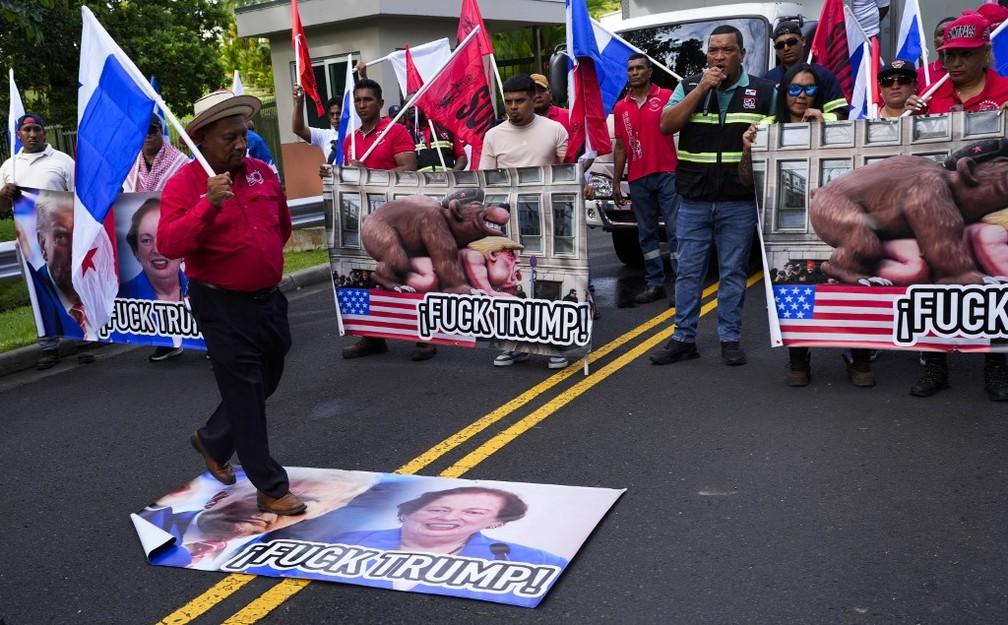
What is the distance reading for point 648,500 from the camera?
4.43m

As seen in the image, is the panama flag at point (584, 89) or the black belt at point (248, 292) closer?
the black belt at point (248, 292)

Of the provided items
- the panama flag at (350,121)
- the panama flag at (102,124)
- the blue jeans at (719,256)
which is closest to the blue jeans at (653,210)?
the blue jeans at (719,256)

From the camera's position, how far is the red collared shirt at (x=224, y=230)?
414 centimetres

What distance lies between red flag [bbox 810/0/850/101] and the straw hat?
222 inches

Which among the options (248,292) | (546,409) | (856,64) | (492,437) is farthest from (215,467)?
(856,64)

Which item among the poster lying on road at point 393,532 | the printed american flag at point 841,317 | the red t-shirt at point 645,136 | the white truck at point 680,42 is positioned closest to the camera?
the poster lying on road at point 393,532

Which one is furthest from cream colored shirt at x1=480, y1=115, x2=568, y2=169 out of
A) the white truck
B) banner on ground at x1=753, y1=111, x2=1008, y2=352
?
the white truck

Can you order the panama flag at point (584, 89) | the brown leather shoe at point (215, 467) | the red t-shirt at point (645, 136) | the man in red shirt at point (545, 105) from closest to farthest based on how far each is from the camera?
the brown leather shoe at point (215, 467) → the panama flag at point (584, 89) → the red t-shirt at point (645, 136) → the man in red shirt at point (545, 105)

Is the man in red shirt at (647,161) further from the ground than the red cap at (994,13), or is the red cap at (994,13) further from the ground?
the red cap at (994,13)

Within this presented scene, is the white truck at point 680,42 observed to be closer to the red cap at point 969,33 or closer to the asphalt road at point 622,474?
the asphalt road at point 622,474

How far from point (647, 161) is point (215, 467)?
193 inches

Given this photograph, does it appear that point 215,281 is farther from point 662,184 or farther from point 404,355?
point 662,184

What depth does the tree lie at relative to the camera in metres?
18.2

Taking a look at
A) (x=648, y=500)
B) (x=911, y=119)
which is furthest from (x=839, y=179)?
(x=648, y=500)
